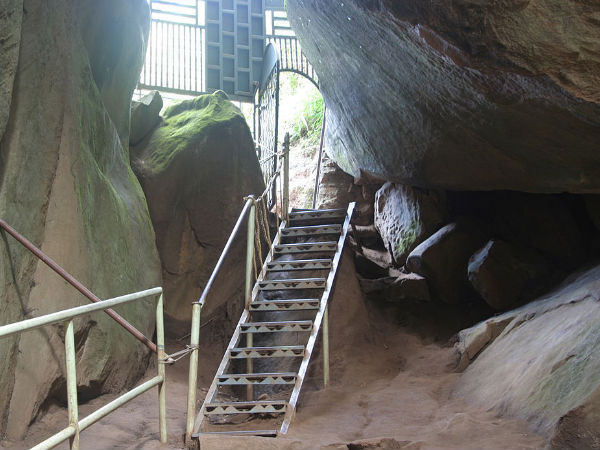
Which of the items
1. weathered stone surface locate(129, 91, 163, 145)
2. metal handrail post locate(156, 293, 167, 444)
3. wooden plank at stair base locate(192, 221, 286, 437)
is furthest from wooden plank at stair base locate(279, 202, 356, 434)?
weathered stone surface locate(129, 91, 163, 145)

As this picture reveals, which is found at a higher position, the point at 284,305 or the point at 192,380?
the point at 284,305

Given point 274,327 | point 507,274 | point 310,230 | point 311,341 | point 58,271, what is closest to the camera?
point 58,271

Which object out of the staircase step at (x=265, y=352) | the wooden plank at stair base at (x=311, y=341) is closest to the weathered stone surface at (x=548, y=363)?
the wooden plank at stair base at (x=311, y=341)

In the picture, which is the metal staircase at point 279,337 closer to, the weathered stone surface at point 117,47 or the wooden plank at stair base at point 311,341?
the wooden plank at stair base at point 311,341

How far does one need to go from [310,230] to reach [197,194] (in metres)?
1.72

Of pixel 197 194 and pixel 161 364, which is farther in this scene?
pixel 197 194

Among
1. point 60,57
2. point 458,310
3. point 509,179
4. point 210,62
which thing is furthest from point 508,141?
point 210,62

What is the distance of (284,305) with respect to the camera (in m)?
6.34

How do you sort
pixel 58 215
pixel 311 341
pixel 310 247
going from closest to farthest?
pixel 58 215 < pixel 311 341 < pixel 310 247

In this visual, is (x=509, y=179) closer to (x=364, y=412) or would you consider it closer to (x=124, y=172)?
(x=364, y=412)

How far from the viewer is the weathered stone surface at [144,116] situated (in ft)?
28.0

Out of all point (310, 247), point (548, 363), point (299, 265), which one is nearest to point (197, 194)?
point (310, 247)

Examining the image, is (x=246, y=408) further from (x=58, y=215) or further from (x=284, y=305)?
(x=58, y=215)

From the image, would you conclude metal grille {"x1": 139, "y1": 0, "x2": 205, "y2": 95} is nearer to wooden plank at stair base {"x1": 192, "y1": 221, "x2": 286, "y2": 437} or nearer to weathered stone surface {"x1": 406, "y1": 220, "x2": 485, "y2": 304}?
wooden plank at stair base {"x1": 192, "y1": 221, "x2": 286, "y2": 437}
